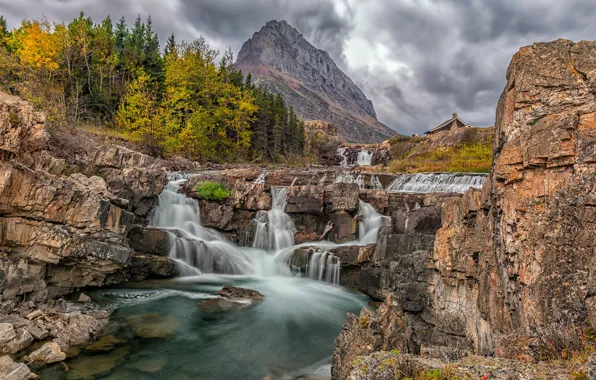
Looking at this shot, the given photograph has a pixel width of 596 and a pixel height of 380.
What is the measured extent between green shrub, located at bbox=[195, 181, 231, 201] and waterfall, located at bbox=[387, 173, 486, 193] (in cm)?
1190

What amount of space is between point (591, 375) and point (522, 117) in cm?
467

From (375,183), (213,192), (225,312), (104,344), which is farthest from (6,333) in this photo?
(375,183)

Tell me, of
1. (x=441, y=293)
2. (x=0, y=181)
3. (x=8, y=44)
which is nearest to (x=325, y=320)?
(x=441, y=293)

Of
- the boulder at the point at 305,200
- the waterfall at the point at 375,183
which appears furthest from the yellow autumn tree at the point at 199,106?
the waterfall at the point at 375,183

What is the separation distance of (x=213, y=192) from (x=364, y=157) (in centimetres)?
3479

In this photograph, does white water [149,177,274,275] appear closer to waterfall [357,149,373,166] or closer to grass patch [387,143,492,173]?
grass patch [387,143,492,173]

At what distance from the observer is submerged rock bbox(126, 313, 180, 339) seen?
31.6 ft

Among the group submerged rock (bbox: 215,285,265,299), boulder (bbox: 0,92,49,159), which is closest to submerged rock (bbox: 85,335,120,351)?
submerged rock (bbox: 215,285,265,299)

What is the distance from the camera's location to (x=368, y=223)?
1842 cm

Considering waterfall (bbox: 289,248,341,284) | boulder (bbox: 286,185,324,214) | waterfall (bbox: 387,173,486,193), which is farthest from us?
waterfall (bbox: 387,173,486,193)

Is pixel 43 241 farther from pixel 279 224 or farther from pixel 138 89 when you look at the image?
pixel 138 89

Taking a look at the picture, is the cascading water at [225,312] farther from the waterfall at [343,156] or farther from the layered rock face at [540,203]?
the waterfall at [343,156]

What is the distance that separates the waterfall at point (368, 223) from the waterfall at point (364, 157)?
29.9 metres

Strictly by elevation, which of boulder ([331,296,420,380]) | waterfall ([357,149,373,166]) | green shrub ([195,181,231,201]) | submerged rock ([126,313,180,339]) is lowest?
submerged rock ([126,313,180,339])
